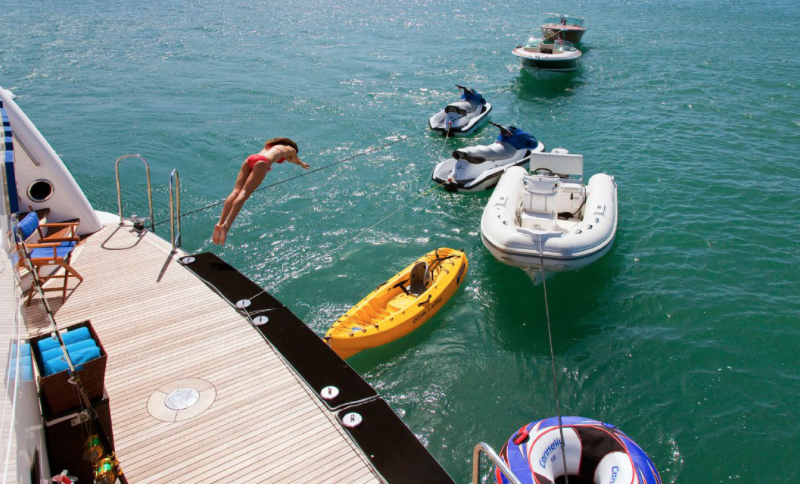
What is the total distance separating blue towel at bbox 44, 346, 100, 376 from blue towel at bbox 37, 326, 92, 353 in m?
0.30

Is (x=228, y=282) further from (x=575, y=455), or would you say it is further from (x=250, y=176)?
(x=575, y=455)

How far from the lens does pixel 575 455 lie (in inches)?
279

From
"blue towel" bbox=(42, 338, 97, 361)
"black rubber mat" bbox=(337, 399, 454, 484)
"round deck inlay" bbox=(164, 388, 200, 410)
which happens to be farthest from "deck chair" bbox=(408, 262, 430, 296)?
"blue towel" bbox=(42, 338, 97, 361)

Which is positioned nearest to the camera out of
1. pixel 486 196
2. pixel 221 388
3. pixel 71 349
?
pixel 71 349

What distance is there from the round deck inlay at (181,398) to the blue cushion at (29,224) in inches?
162

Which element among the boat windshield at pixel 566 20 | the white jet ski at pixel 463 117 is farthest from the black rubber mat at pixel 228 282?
the boat windshield at pixel 566 20

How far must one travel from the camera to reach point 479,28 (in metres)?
40.8

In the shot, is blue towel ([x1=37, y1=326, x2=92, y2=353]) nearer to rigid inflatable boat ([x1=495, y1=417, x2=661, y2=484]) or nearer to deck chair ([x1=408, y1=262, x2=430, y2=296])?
rigid inflatable boat ([x1=495, y1=417, x2=661, y2=484])


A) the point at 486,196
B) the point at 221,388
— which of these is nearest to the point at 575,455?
the point at 221,388

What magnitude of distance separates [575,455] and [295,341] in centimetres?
397

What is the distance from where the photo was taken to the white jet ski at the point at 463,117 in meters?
20.2

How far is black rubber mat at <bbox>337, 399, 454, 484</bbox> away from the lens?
5262 millimetres

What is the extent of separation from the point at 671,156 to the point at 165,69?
25101mm

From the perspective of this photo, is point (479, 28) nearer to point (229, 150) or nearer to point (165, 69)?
point (165, 69)
